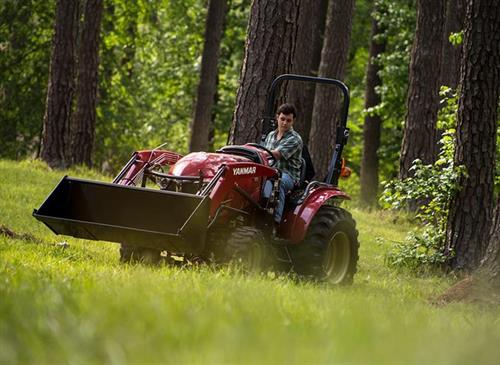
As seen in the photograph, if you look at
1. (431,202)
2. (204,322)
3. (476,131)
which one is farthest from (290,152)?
(204,322)

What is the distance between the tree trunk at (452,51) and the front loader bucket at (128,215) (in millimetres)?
15369

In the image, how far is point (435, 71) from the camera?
22.4 m

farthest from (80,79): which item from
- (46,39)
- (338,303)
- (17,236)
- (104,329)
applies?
(104,329)

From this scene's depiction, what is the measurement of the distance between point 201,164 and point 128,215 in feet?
2.99

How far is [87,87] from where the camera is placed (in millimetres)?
23078

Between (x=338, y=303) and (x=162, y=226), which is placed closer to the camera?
(x=338, y=303)

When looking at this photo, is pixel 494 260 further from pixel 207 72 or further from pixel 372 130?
pixel 372 130

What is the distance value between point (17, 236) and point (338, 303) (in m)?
5.52

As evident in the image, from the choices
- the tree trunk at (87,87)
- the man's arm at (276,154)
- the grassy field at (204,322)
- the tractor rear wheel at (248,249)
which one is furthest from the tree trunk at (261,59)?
the tree trunk at (87,87)

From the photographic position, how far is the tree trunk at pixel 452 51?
2447 cm

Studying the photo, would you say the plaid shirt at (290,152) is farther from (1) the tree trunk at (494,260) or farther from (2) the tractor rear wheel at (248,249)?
(1) the tree trunk at (494,260)

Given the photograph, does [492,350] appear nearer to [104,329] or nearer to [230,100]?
[104,329]

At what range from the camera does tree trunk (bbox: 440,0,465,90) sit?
2447cm

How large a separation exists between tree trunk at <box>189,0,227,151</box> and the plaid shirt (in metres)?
15.6
